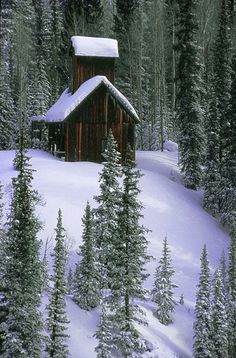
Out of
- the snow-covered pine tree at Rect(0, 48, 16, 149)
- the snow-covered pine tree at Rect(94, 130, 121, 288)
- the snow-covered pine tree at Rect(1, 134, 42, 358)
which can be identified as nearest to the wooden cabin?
the snow-covered pine tree at Rect(0, 48, 16, 149)

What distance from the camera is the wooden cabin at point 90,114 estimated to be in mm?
36156

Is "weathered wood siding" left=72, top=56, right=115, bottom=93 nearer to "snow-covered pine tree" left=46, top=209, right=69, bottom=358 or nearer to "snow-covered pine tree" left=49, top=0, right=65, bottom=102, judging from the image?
"snow-covered pine tree" left=49, top=0, right=65, bottom=102

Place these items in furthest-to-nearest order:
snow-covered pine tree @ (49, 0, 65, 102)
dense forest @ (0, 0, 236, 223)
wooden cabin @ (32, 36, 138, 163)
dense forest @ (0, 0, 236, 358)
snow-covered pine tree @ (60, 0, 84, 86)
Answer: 1. snow-covered pine tree @ (49, 0, 65, 102)
2. snow-covered pine tree @ (60, 0, 84, 86)
3. wooden cabin @ (32, 36, 138, 163)
4. dense forest @ (0, 0, 236, 223)
5. dense forest @ (0, 0, 236, 358)

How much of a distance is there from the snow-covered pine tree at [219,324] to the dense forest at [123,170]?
4 centimetres

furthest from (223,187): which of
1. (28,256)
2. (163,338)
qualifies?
(28,256)

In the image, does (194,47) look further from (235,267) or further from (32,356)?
(32,356)

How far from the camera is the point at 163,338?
62.0ft

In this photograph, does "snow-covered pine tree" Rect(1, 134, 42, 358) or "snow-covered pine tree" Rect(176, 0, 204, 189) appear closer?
"snow-covered pine tree" Rect(1, 134, 42, 358)

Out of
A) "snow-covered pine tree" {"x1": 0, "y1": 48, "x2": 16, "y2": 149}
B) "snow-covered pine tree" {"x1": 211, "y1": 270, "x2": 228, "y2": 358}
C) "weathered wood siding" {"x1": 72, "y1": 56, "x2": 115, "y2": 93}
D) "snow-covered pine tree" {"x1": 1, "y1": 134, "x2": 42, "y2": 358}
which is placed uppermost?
"weathered wood siding" {"x1": 72, "y1": 56, "x2": 115, "y2": 93}

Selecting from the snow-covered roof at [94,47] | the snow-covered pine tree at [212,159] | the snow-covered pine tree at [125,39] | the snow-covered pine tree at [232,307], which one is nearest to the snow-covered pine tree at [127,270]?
the snow-covered pine tree at [232,307]

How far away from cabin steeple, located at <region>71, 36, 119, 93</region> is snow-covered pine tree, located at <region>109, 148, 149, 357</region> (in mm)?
22561

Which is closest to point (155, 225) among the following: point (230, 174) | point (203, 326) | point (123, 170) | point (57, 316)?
point (230, 174)

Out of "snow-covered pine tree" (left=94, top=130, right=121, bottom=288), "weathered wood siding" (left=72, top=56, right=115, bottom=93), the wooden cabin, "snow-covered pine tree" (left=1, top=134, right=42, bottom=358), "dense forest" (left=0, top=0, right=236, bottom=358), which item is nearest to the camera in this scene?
"snow-covered pine tree" (left=1, top=134, right=42, bottom=358)

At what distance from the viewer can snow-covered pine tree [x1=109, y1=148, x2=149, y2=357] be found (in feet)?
57.0
